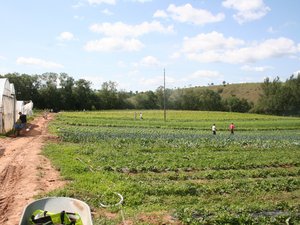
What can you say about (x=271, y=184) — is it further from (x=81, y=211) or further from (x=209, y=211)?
(x=81, y=211)

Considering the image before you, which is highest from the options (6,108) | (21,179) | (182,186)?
(6,108)

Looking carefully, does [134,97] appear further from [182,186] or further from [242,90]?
[182,186]

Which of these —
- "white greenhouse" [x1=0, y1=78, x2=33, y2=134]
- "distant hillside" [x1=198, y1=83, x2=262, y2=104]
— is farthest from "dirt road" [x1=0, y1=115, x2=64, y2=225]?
"distant hillside" [x1=198, y1=83, x2=262, y2=104]

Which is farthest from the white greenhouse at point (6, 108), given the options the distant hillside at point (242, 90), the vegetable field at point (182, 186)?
the distant hillside at point (242, 90)

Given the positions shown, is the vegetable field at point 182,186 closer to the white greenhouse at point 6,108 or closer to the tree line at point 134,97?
the white greenhouse at point 6,108

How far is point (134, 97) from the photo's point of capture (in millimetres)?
130375

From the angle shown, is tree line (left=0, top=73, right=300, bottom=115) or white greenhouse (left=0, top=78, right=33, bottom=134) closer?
white greenhouse (left=0, top=78, right=33, bottom=134)

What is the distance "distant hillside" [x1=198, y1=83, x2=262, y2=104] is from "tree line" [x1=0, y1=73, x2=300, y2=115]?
3149cm

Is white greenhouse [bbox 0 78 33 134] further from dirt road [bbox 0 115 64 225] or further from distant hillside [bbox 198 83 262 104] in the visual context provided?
distant hillside [bbox 198 83 262 104]

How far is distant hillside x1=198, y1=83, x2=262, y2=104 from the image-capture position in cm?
15011

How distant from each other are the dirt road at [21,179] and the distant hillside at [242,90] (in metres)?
138

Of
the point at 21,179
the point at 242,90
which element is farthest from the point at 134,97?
the point at 21,179

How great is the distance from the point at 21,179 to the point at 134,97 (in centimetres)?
11770

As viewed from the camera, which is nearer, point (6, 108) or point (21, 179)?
point (21, 179)
